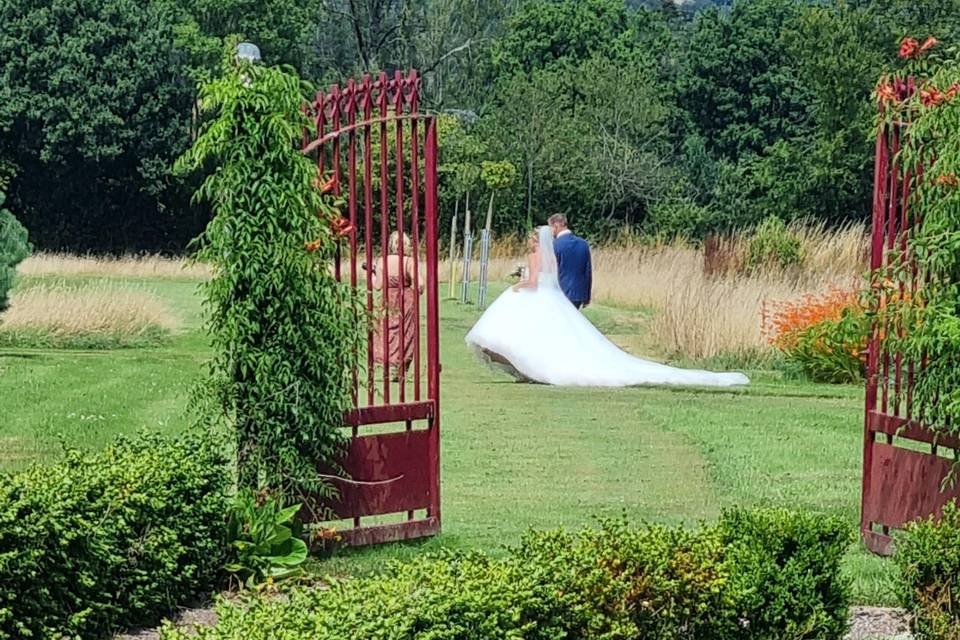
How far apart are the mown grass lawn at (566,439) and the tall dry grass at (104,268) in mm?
16313

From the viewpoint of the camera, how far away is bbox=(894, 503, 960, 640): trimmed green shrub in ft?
17.5

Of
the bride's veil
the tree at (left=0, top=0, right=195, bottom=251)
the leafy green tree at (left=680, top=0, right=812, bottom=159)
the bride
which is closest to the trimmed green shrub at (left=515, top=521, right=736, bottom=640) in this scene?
the bride

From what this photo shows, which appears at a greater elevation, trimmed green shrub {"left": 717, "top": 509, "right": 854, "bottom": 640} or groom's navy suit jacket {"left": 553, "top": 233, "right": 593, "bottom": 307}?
groom's navy suit jacket {"left": 553, "top": 233, "right": 593, "bottom": 307}

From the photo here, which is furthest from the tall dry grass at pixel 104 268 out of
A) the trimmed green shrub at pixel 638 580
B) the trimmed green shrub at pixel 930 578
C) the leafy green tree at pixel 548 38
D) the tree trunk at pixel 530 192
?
the trimmed green shrub at pixel 930 578

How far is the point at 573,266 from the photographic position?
17953mm

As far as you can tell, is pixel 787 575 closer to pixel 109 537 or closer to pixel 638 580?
pixel 638 580

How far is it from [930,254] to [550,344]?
9815mm

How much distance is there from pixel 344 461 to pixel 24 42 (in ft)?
134

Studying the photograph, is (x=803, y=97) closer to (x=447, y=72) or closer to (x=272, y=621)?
(x=447, y=72)

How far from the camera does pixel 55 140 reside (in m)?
42.9

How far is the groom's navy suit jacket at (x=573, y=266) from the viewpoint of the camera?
1784 centimetres

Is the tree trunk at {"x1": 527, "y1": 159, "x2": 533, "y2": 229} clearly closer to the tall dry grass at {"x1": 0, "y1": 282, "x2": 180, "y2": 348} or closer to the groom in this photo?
the tall dry grass at {"x1": 0, "y1": 282, "x2": 180, "y2": 348}

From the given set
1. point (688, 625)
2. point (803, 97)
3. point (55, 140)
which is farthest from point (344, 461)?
point (803, 97)

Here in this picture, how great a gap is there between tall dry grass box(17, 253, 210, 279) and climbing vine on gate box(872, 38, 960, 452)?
27573 millimetres
